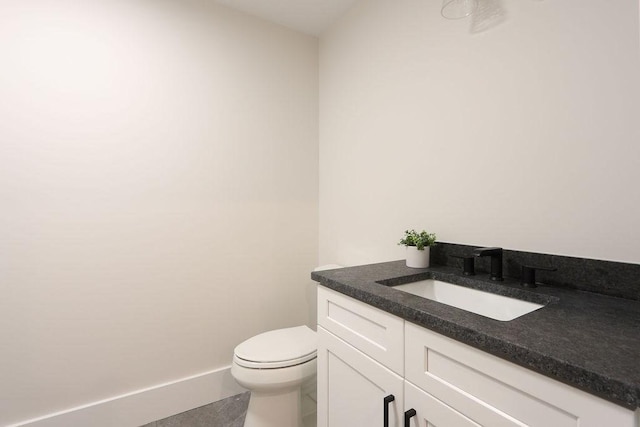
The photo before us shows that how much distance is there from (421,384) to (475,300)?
451 millimetres

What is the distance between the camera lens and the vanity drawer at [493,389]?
500mm

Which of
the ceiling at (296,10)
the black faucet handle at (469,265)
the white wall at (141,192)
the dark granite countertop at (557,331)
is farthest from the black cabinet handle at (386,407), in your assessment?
the ceiling at (296,10)

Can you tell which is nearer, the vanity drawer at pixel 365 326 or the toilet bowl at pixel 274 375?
the vanity drawer at pixel 365 326

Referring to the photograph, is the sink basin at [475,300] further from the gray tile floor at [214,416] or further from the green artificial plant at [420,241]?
the gray tile floor at [214,416]

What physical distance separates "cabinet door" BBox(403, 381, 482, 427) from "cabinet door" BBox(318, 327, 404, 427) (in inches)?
1.3

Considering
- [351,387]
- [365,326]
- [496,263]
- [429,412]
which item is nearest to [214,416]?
[351,387]

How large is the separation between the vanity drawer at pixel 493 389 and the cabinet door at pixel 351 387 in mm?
105

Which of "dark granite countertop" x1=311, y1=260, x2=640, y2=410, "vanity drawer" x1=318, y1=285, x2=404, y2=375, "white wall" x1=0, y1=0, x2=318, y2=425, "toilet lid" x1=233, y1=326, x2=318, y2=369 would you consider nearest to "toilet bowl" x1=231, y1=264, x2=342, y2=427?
"toilet lid" x1=233, y1=326, x2=318, y2=369

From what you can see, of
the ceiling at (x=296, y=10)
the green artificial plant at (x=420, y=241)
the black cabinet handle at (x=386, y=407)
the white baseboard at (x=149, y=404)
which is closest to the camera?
the black cabinet handle at (x=386, y=407)

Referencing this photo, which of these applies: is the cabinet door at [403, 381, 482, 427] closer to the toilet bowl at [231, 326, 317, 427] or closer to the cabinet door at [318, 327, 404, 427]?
the cabinet door at [318, 327, 404, 427]

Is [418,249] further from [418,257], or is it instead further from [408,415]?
[408,415]

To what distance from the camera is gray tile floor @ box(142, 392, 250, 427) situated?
167 cm

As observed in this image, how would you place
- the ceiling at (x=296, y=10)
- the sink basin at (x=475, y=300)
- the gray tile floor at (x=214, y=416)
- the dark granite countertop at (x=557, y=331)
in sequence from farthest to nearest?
the ceiling at (x=296, y=10), the gray tile floor at (x=214, y=416), the sink basin at (x=475, y=300), the dark granite countertop at (x=557, y=331)

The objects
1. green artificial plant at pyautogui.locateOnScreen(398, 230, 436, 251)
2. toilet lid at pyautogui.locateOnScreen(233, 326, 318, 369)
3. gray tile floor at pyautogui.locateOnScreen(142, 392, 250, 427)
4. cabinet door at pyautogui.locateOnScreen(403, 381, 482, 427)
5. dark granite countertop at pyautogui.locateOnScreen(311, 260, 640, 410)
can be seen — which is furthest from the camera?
gray tile floor at pyautogui.locateOnScreen(142, 392, 250, 427)
